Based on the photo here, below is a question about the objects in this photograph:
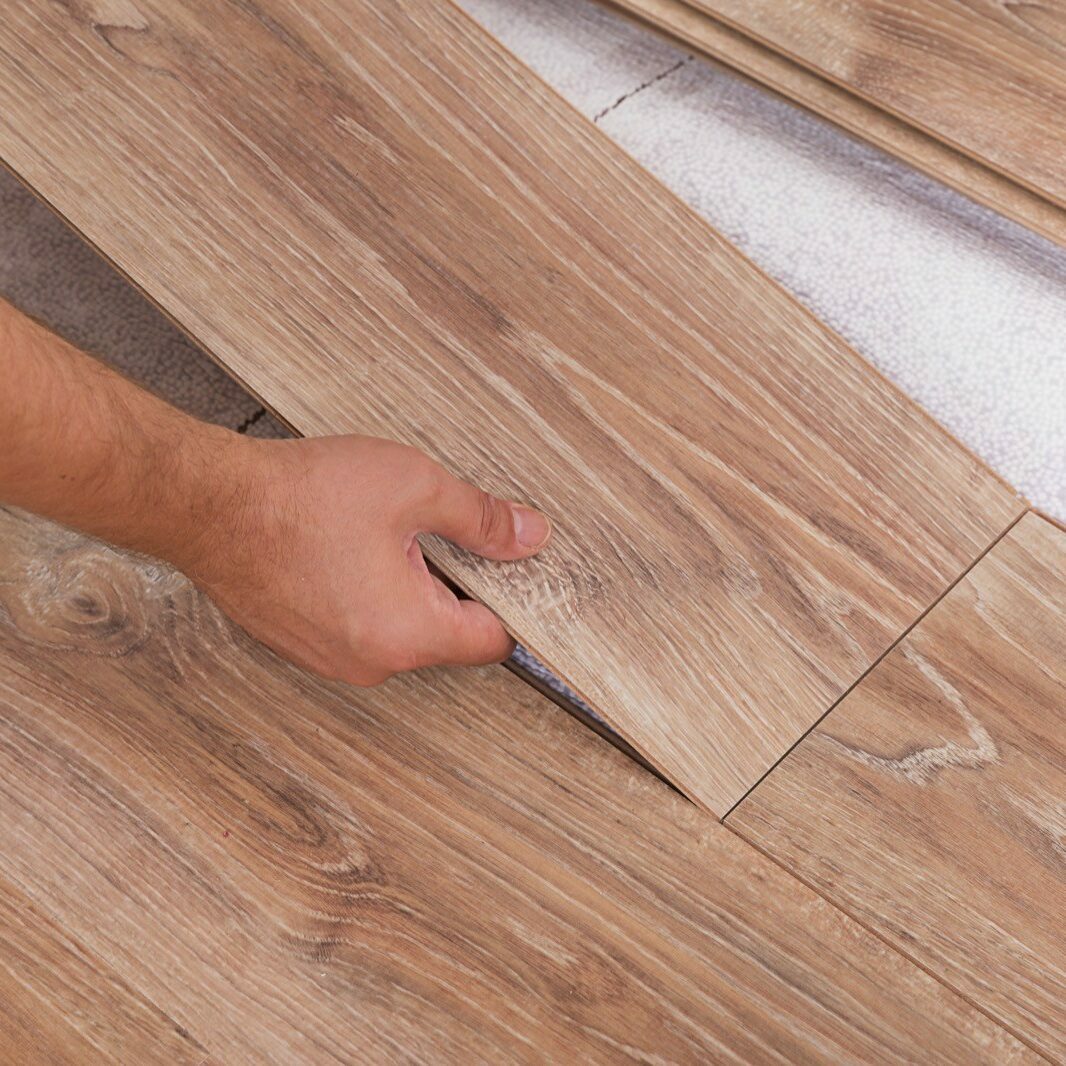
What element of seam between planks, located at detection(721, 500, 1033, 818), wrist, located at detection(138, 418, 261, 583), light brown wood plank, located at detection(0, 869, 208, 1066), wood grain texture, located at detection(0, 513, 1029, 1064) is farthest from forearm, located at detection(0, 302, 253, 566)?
seam between planks, located at detection(721, 500, 1033, 818)

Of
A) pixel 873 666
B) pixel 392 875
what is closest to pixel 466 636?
pixel 392 875

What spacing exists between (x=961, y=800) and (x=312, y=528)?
0.43 meters

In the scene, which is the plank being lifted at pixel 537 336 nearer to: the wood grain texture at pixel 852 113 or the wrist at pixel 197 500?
the wrist at pixel 197 500

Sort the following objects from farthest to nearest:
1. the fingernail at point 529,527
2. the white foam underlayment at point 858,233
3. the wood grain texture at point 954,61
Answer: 1. the white foam underlayment at point 858,233
2. the wood grain texture at point 954,61
3. the fingernail at point 529,527

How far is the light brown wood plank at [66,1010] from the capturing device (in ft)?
2.20

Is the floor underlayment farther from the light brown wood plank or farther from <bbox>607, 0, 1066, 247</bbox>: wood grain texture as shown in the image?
the light brown wood plank

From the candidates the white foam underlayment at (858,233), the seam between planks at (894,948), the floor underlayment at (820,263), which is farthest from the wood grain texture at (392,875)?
the white foam underlayment at (858,233)

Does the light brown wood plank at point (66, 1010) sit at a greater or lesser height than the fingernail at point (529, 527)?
lesser

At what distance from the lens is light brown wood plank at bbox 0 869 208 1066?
26.4 inches

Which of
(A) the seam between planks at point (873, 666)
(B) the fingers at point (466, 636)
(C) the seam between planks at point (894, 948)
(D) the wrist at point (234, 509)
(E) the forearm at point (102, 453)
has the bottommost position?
(C) the seam between planks at point (894, 948)

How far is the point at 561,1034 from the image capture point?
2.20 ft

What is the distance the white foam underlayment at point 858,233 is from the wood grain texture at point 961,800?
1.27 ft

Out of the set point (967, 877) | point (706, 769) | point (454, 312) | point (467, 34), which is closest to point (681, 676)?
point (706, 769)

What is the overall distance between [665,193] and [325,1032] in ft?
2.07
